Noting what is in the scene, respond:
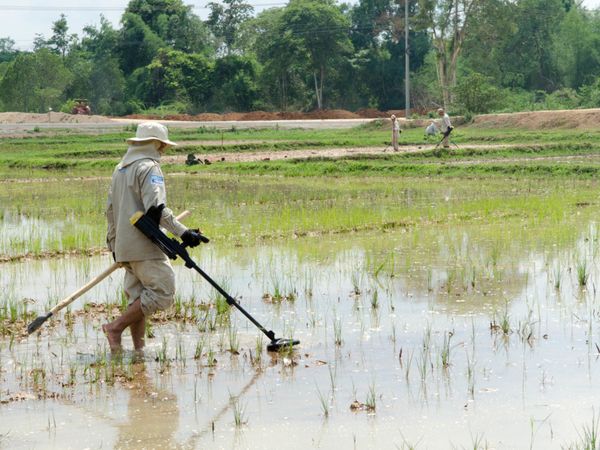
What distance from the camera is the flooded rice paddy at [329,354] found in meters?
4.72

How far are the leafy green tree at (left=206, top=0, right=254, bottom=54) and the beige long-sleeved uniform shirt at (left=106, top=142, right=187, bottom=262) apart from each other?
55385mm

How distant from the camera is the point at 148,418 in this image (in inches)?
195

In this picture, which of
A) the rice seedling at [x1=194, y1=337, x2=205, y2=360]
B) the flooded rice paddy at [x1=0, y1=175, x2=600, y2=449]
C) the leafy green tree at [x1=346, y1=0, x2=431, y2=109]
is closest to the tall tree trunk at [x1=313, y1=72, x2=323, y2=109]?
the leafy green tree at [x1=346, y1=0, x2=431, y2=109]

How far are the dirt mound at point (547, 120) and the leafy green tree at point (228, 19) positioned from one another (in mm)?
29854

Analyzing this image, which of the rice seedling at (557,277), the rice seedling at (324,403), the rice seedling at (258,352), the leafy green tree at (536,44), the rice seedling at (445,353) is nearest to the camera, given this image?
the rice seedling at (324,403)

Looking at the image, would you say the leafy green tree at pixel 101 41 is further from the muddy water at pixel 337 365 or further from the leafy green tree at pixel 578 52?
the muddy water at pixel 337 365

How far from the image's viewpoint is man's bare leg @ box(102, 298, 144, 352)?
20.2 ft

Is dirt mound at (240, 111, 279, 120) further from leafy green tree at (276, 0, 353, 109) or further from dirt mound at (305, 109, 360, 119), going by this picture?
leafy green tree at (276, 0, 353, 109)

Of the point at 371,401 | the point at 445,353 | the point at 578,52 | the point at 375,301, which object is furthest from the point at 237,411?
the point at 578,52

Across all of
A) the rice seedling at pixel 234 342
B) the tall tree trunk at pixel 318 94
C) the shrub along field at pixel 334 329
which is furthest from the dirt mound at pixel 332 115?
the rice seedling at pixel 234 342

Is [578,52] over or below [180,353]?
over

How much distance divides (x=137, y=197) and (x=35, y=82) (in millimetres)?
48544

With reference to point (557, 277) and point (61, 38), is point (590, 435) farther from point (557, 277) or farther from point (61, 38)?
point (61, 38)

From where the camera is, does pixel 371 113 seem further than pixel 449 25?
Yes
